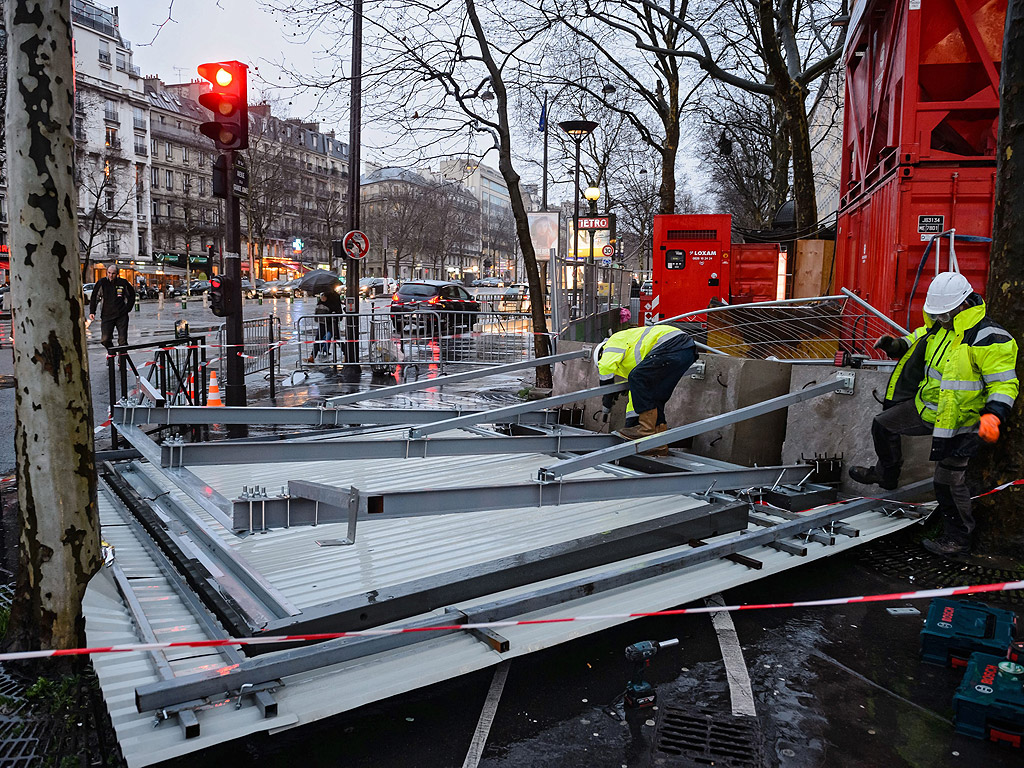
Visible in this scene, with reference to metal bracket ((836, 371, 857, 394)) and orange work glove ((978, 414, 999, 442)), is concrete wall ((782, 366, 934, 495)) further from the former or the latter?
orange work glove ((978, 414, 999, 442))

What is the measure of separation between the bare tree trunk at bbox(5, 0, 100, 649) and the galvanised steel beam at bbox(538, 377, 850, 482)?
256 centimetres

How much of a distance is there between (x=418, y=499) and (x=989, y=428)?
157 inches

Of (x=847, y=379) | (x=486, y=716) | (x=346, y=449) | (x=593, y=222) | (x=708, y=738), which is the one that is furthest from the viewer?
(x=593, y=222)

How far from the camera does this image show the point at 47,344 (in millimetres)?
3752

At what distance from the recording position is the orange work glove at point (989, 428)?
17.1 feet

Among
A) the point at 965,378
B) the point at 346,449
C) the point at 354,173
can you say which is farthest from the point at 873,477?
the point at 354,173

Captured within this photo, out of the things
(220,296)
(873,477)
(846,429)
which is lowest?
(873,477)

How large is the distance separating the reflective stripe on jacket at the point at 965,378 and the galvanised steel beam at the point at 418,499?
1.83 m

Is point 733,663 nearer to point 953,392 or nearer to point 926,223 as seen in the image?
point 953,392

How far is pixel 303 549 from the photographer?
5188mm

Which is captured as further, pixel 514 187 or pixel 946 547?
pixel 514 187

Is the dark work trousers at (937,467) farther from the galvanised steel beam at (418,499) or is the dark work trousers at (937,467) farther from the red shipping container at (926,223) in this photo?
the red shipping container at (926,223)

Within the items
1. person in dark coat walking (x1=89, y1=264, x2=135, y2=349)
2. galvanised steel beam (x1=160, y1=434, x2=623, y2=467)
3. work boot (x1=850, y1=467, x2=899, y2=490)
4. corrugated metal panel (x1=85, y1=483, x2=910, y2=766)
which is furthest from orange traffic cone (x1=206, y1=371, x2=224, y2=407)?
work boot (x1=850, y1=467, x2=899, y2=490)

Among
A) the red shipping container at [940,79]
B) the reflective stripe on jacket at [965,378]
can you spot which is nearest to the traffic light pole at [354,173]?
the red shipping container at [940,79]
